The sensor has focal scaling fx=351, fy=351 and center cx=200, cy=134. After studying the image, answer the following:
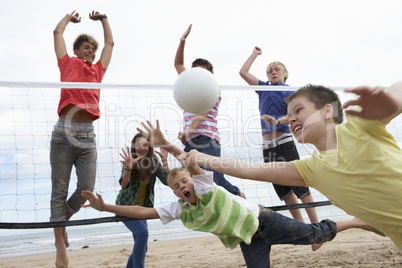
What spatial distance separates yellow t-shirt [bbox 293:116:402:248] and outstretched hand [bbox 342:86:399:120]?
19 cm

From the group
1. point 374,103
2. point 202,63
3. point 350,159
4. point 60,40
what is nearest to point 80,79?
point 60,40

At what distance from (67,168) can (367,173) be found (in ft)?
9.09

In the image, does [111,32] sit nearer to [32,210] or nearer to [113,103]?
[113,103]

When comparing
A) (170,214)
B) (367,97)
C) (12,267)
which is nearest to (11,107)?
(170,214)

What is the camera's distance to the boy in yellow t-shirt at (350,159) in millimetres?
1653

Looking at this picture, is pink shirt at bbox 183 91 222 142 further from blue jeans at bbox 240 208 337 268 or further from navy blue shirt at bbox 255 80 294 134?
blue jeans at bbox 240 208 337 268

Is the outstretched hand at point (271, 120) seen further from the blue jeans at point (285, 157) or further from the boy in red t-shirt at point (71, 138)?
the boy in red t-shirt at point (71, 138)

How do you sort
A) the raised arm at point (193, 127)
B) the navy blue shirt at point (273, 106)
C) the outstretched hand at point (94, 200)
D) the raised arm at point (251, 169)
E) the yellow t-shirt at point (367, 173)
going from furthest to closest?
the navy blue shirt at point (273, 106) → the raised arm at point (193, 127) → the outstretched hand at point (94, 200) → the raised arm at point (251, 169) → the yellow t-shirt at point (367, 173)

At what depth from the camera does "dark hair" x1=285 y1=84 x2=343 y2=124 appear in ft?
7.14

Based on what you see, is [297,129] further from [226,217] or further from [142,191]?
[142,191]

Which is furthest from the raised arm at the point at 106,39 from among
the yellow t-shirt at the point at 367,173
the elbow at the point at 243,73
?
the yellow t-shirt at the point at 367,173

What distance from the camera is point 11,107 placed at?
4070mm

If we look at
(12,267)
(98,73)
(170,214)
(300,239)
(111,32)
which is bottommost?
(12,267)

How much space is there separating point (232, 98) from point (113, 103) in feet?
5.44
